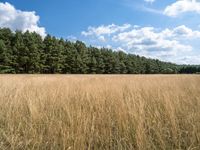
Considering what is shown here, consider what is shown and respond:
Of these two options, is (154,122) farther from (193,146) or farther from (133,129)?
(193,146)

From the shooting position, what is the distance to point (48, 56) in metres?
55.2

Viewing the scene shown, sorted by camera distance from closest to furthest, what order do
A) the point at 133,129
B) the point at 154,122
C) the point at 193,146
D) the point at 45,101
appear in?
the point at 193,146
the point at 133,129
the point at 154,122
the point at 45,101

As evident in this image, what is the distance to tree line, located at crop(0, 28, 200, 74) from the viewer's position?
159ft

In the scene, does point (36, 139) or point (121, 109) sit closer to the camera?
point (36, 139)

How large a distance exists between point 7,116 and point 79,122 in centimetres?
153

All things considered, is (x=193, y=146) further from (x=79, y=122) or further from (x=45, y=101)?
(x=45, y=101)

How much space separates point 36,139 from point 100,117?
109 cm

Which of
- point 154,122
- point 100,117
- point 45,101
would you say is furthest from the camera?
point 45,101

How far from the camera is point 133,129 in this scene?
3.56 metres

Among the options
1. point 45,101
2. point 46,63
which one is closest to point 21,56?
point 46,63

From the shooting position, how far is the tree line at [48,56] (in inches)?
1908

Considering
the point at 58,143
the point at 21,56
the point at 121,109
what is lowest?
the point at 58,143

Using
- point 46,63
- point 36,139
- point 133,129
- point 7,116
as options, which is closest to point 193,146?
point 133,129

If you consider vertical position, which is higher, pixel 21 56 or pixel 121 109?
pixel 21 56
